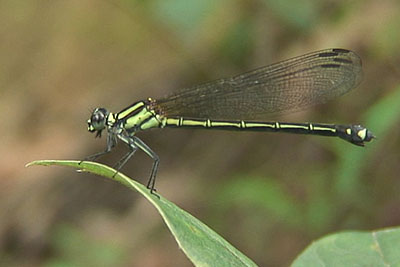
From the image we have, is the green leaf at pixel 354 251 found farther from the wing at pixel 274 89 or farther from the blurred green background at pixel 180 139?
the blurred green background at pixel 180 139

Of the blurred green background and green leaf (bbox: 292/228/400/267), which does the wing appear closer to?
the blurred green background

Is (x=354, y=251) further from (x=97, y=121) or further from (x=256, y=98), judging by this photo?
(x=97, y=121)

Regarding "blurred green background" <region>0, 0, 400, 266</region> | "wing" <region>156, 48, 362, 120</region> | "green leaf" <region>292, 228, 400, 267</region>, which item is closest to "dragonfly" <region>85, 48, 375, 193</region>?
"wing" <region>156, 48, 362, 120</region>

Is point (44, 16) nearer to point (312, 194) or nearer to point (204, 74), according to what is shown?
point (204, 74)

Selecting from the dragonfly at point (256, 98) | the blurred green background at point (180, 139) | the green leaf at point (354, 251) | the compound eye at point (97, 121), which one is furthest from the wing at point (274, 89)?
the green leaf at point (354, 251)

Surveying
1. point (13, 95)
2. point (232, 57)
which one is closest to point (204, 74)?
point (232, 57)

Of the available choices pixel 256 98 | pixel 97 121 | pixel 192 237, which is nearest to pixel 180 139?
pixel 256 98
